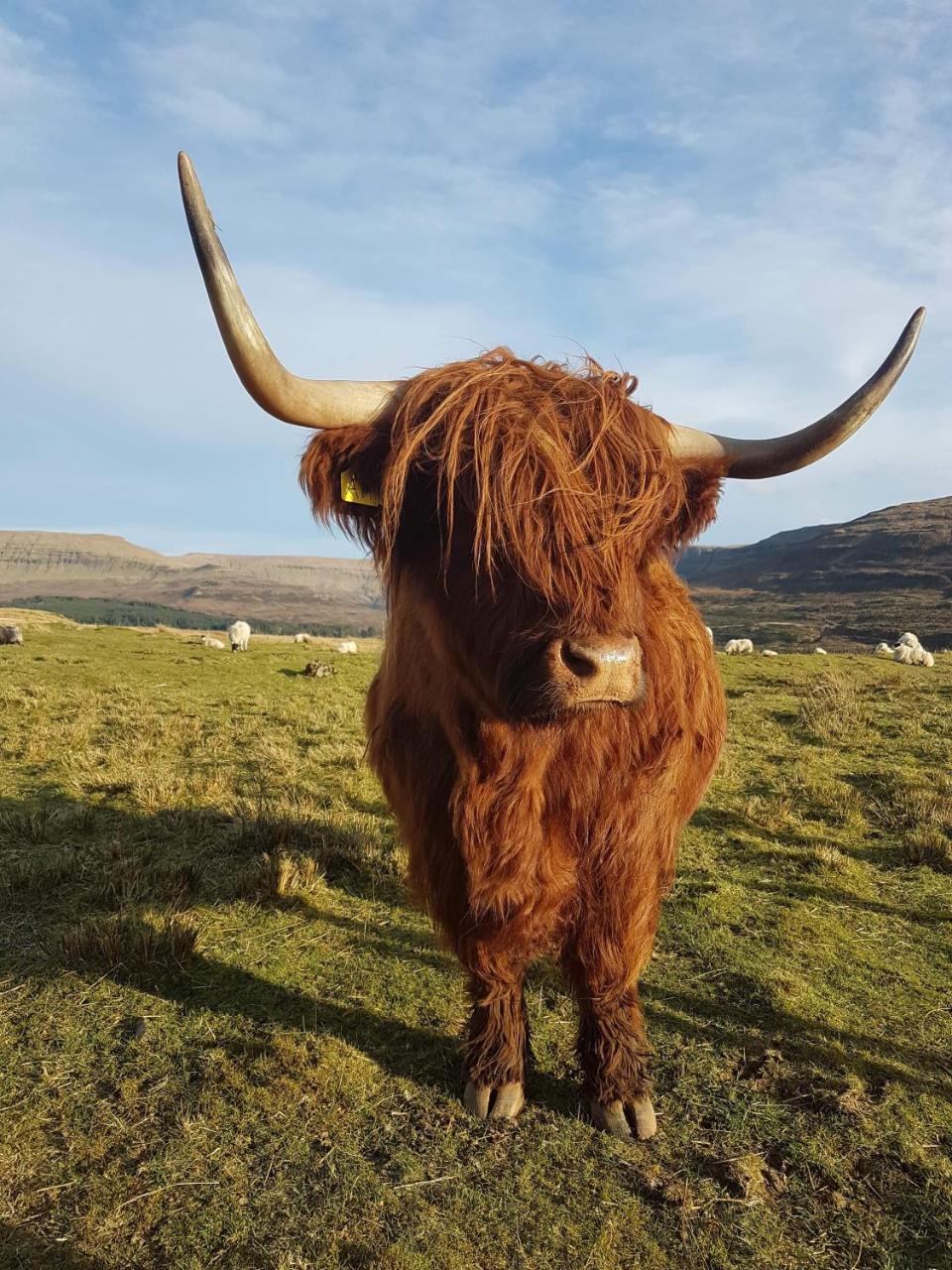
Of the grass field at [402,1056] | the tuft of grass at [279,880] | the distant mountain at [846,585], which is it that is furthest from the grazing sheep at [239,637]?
the distant mountain at [846,585]

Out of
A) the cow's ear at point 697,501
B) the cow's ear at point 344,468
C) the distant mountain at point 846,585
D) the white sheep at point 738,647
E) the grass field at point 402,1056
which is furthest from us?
the distant mountain at point 846,585

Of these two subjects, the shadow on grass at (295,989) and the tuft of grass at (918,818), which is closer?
the shadow on grass at (295,989)

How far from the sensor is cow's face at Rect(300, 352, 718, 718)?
196 cm

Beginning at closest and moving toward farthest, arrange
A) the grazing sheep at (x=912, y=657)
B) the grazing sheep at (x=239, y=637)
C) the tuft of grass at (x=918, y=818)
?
the tuft of grass at (x=918, y=818), the grazing sheep at (x=912, y=657), the grazing sheep at (x=239, y=637)

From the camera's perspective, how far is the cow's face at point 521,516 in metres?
1.96

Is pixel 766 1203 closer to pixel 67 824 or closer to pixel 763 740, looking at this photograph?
pixel 67 824

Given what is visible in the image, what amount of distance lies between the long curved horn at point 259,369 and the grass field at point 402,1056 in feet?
8.22

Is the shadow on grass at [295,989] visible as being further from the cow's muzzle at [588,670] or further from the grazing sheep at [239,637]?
the grazing sheep at [239,637]

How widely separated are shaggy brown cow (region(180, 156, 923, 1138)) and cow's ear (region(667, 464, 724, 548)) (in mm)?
12

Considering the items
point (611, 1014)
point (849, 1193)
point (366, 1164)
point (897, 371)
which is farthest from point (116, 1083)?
point (897, 371)

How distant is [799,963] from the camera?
3.60 m

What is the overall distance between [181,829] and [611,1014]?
3917 mm

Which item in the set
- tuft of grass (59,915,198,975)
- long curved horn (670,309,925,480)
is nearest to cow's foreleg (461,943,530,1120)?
tuft of grass (59,915,198,975)

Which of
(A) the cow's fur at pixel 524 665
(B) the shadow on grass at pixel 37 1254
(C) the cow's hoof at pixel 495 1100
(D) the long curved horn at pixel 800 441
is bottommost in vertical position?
(B) the shadow on grass at pixel 37 1254
